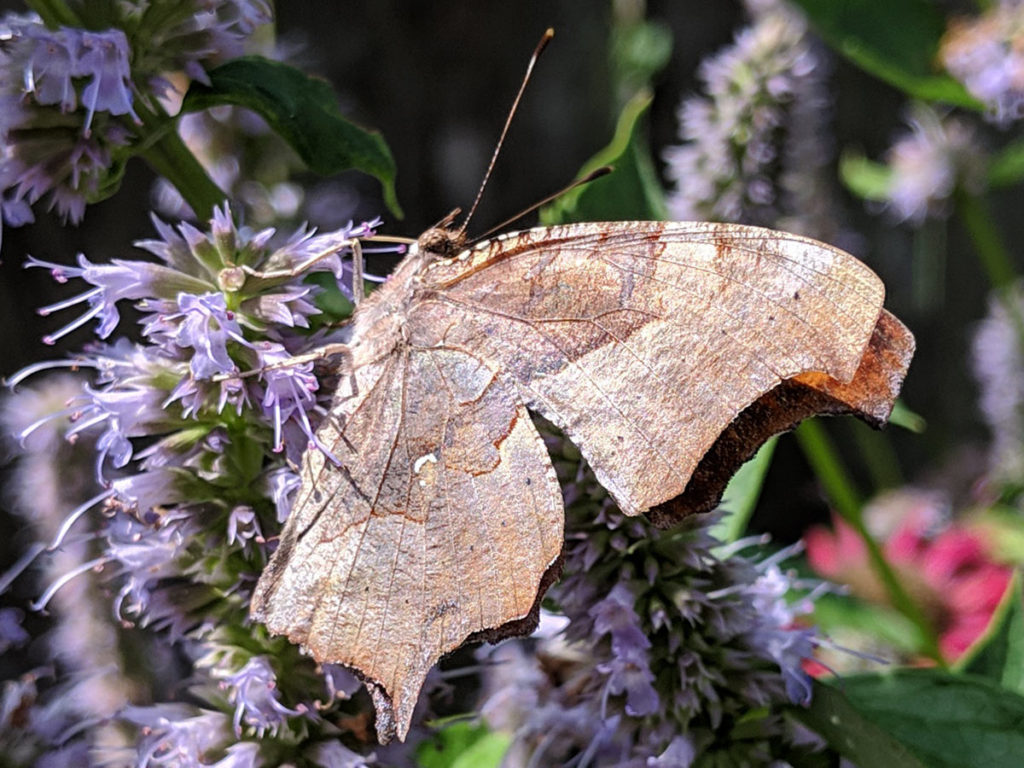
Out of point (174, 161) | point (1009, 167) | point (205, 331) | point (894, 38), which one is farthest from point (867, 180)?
point (205, 331)

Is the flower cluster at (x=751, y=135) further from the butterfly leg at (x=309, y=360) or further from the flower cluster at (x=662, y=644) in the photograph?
the butterfly leg at (x=309, y=360)

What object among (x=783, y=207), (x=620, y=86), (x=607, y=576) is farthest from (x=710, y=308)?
(x=620, y=86)

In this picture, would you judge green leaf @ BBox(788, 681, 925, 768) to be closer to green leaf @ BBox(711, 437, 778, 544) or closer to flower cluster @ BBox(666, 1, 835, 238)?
green leaf @ BBox(711, 437, 778, 544)

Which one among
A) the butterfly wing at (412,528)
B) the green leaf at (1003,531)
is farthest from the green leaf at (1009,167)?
the butterfly wing at (412,528)

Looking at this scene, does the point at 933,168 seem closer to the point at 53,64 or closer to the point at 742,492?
the point at 742,492

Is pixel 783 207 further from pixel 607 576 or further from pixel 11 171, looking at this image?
pixel 11 171

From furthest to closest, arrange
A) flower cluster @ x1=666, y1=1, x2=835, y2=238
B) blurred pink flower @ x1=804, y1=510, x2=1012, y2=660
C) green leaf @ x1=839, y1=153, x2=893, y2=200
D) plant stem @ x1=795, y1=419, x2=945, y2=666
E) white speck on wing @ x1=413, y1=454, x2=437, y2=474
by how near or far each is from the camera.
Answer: green leaf @ x1=839, y1=153, x2=893, y2=200 → blurred pink flower @ x1=804, y1=510, x2=1012, y2=660 → flower cluster @ x1=666, y1=1, x2=835, y2=238 → plant stem @ x1=795, y1=419, x2=945, y2=666 → white speck on wing @ x1=413, y1=454, x2=437, y2=474

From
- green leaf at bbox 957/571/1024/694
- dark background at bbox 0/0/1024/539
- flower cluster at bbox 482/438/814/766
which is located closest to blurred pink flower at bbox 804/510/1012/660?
green leaf at bbox 957/571/1024/694
